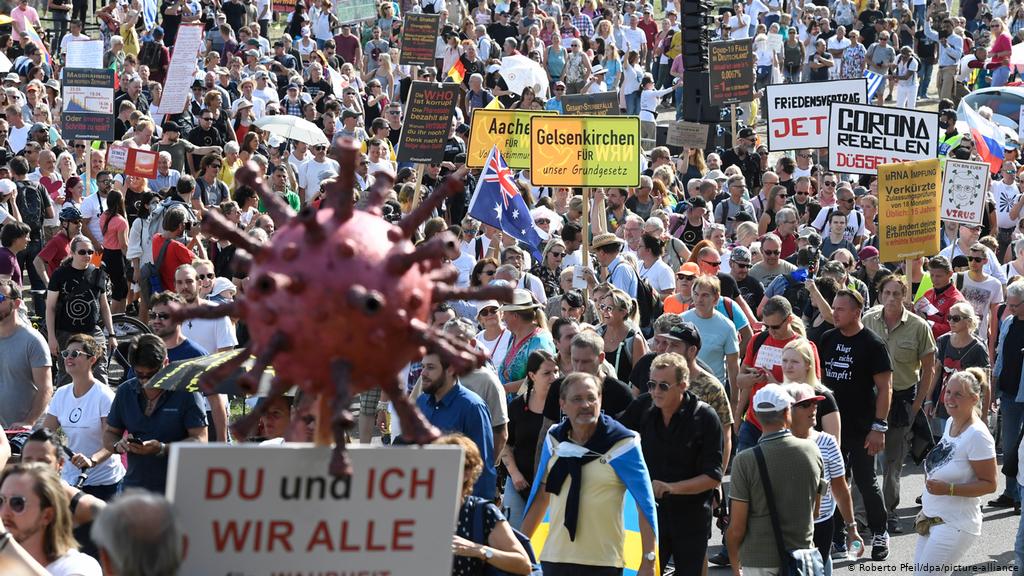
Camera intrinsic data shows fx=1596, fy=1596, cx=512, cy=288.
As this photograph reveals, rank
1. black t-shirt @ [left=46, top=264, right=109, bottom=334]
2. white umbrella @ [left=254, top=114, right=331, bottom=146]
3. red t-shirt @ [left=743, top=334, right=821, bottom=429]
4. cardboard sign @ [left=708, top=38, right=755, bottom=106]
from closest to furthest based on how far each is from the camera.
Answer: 1. red t-shirt @ [left=743, top=334, right=821, bottom=429]
2. black t-shirt @ [left=46, top=264, right=109, bottom=334]
3. white umbrella @ [left=254, top=114, right=331, bottom=146]
4. cardboard sign @ [left=708, top=38, right=755, bottom=106]

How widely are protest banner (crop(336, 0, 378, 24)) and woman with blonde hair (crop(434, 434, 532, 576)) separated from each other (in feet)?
82.0

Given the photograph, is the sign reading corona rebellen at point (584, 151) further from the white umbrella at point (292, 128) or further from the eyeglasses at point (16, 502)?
the eyeglasses at point (16, 502)

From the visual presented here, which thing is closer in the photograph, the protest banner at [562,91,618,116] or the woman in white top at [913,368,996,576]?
the woman in white top at [913,368,996,576]

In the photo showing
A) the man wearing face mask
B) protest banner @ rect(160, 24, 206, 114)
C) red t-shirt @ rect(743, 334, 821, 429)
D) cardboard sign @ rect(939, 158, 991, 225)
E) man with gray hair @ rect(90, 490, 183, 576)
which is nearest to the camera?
man with gray hair @ rect(90, 490, 183, 576)

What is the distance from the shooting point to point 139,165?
620 inches

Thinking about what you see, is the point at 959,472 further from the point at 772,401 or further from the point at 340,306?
the point at 340,306

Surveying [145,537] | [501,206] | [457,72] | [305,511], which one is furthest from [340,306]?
[457,72]

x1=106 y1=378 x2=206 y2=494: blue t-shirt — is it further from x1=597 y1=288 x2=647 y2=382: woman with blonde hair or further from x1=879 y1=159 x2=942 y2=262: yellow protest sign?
x1=879 y1=159 x2=942 y2=262: yellow protest sign

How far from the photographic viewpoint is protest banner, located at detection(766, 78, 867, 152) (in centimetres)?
1947

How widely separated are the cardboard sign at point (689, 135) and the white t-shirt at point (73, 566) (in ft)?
58.0

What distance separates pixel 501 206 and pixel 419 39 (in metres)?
11.5

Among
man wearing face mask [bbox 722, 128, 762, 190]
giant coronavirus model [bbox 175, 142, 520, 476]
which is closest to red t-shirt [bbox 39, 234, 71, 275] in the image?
man wearing face mask [bbox 722, 128, 762, 190]

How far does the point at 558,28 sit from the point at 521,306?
22424 millimetres

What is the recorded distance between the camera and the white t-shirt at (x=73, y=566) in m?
5.15
